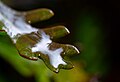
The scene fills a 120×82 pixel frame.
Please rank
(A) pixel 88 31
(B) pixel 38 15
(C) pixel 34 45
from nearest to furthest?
(C) pixel 34 45 → (B) pixel 38 15 → (A) pixel 88 31

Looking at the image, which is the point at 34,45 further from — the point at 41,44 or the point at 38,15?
the point at 38,15

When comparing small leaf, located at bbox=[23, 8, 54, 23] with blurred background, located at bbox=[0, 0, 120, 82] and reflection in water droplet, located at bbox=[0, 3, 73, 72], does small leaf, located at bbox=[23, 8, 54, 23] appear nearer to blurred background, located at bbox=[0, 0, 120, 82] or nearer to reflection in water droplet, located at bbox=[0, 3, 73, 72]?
reflection in water droplet, located at bbox=[0, 3, 73, 72]

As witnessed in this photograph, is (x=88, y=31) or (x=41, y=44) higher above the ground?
(x=41, y=44)

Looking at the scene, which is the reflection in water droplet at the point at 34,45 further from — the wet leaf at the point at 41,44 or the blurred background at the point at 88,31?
the blurred background at the point at 88,31

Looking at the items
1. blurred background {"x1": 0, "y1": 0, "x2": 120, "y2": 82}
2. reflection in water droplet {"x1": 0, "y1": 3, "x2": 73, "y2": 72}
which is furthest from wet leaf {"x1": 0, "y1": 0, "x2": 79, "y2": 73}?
blurred background {"x1": 0, "y1": 0, "x2": 120, "y2": 82}

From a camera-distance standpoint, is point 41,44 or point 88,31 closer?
point 41,44

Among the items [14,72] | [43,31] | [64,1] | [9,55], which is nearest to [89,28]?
[64,1]

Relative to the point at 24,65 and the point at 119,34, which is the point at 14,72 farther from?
the point at 119,34

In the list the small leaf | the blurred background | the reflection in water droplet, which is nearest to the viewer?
the reflection in water droplet

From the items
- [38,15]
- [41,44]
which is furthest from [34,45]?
[38,15]

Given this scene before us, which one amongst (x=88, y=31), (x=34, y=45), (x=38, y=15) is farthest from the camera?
(x=88, y=31)

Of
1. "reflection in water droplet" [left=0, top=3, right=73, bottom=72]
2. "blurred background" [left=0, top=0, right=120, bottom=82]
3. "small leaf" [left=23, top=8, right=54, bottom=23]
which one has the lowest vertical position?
"blurred background" [left=0, top=0, right=120, bottom=82]
